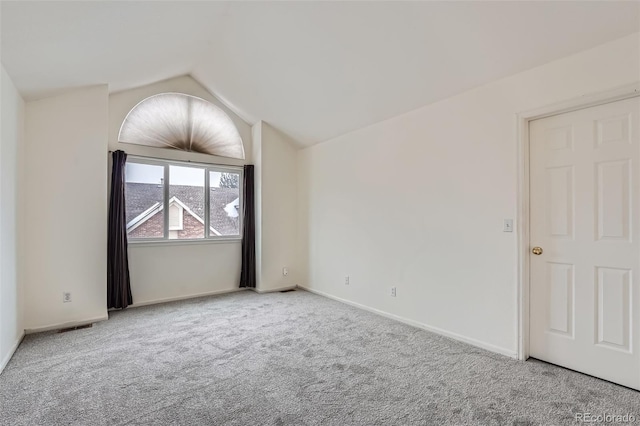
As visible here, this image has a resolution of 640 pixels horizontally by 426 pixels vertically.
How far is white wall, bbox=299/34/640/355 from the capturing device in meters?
2.48

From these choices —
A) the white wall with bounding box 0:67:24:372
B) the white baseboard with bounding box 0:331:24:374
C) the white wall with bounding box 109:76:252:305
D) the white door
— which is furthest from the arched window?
the white door

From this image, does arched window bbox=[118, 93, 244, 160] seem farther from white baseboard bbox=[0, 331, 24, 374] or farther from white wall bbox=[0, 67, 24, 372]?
white baseboard bbox=[0, 331, 24, 374]

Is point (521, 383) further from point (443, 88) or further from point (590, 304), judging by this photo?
point (443, 88)

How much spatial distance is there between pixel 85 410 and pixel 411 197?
3255mm

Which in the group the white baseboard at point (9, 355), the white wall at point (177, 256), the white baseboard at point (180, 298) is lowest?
the white baseboard at point (180, 298)

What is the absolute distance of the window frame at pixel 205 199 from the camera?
4285 mm

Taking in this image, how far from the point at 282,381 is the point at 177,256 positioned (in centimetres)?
302

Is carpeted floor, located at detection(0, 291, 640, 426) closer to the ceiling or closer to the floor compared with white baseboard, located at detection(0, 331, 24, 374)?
closer to the floor

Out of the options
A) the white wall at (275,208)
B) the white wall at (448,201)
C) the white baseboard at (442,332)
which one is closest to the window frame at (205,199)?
the white wall at (275,208)

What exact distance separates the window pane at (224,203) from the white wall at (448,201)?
176 centimetres

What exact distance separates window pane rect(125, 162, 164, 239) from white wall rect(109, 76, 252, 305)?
192mm

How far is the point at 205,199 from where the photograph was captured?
483cm

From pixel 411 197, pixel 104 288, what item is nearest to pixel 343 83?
pixel 411 197

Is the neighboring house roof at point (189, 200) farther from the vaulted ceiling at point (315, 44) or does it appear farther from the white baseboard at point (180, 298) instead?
the vaulted ceiling at point (315, 44)
